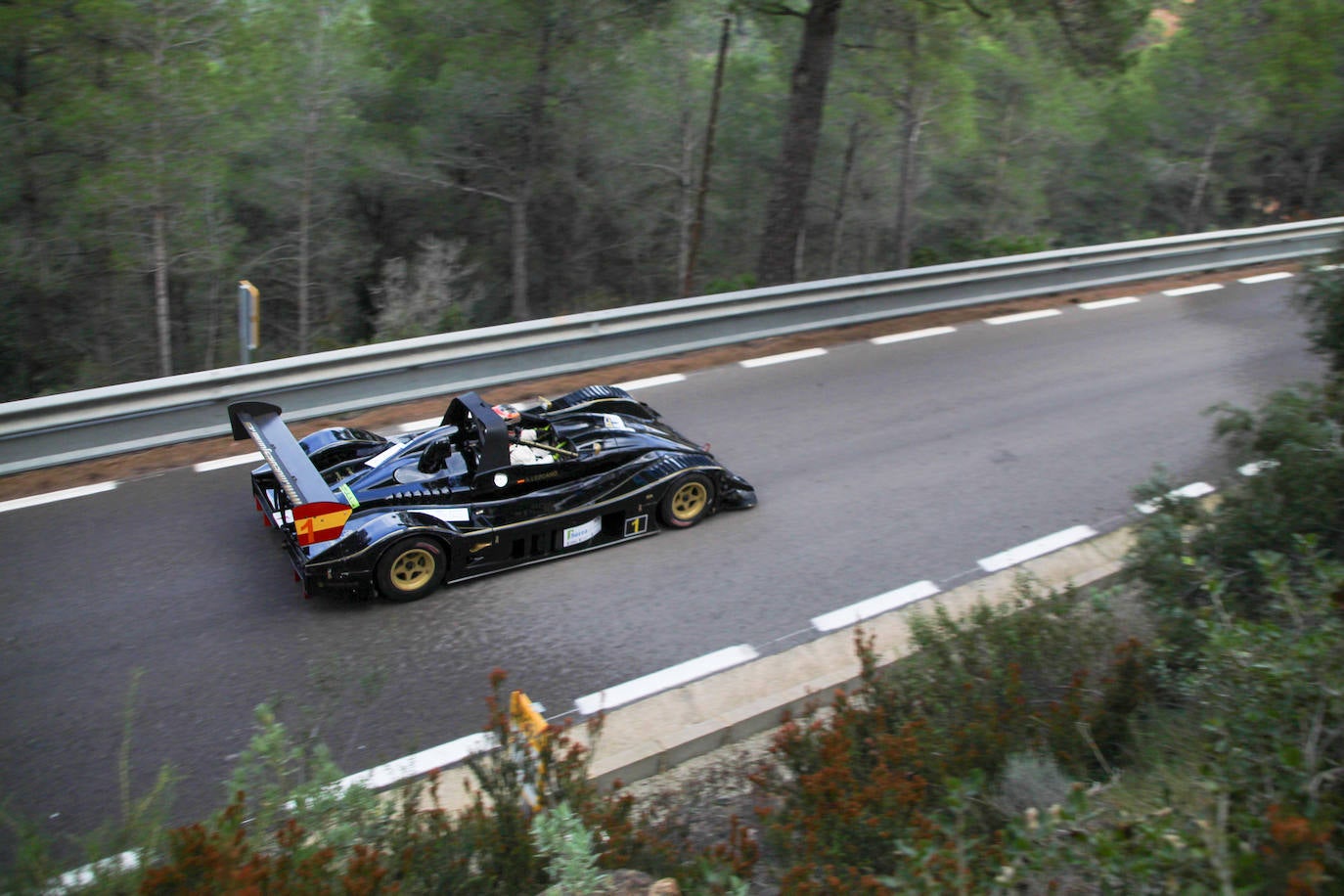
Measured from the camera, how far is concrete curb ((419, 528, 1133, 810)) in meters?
5.69

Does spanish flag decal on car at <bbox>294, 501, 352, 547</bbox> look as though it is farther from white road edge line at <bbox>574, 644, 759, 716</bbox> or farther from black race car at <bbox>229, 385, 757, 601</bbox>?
white road edge line at <bbox>574, 644, 759, 716</bbox>

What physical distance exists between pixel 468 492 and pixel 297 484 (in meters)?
1.18


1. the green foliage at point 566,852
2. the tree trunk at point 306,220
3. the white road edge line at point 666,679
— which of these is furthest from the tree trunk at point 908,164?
the green foliage at point 566,852

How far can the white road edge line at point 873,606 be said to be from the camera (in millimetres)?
7142

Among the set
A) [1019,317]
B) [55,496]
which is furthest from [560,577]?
[1019,317]

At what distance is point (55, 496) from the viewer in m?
8.24

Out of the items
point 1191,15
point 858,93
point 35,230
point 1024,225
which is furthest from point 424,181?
point 1191,15

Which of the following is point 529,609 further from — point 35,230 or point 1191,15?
point 1191,15

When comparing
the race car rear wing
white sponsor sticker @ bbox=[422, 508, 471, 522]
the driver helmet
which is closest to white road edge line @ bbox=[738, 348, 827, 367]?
the driver helmet

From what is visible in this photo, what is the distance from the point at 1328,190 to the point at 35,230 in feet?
82.3

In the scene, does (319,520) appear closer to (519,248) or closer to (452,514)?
(452,514)

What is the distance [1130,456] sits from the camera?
9.68 meters

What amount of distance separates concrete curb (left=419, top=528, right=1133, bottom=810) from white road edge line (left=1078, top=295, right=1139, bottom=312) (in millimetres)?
7552

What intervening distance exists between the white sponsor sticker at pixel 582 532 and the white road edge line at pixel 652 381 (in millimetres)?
3184
